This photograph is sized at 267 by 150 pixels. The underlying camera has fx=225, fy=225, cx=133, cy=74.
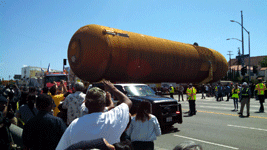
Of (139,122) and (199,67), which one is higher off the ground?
(199,67)

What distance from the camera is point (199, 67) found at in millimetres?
21875

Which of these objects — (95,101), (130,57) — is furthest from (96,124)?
(130,57)

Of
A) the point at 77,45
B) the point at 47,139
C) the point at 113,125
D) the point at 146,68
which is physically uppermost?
the point at 77,45

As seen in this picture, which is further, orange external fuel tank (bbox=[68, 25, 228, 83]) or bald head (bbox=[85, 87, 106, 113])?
orange external fuel tank (bbox=[68, 25, 228, 83])

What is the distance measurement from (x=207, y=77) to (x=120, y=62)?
39.7 ft

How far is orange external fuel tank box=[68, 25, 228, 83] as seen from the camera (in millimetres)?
14172

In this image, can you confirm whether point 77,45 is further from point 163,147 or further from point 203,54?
point 203,54

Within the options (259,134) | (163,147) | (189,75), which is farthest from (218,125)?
(189,75)

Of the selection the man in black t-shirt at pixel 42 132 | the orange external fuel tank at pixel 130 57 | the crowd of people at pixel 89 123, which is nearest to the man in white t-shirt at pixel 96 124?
the crowd of people at pixel 89 123

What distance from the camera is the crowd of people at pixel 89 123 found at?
1.99 metres

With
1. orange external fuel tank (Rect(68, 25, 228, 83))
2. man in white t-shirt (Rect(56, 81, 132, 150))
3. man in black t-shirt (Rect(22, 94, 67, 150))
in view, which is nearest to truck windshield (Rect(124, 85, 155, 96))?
orange external fuel tank (Rect(68, 25, 228, 83))

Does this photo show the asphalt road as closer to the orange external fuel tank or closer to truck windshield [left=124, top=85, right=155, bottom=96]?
truck windshield [left=124, top=85, right=155, bottom=96]

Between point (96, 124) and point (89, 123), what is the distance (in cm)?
6

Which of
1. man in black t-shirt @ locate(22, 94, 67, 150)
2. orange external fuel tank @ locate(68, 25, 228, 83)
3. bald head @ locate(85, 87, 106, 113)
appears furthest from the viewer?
orange external fuel tank @ locate(68, 25, 228, 83)
